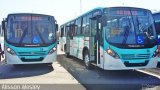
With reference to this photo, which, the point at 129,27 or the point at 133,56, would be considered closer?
the point at 133,56

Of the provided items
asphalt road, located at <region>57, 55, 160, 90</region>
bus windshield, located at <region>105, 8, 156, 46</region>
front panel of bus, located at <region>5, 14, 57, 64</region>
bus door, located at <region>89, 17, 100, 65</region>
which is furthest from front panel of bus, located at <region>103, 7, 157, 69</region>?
front panel of bus, located at <region>5, 14, 57, 64</region>

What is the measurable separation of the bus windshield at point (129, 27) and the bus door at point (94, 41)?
1.10 metres

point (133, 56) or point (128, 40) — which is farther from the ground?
point (128, 40)

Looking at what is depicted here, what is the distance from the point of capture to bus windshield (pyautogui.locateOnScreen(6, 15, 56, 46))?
45.8ft

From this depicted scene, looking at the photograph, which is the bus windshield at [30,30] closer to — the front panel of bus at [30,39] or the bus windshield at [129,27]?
the front panel of bus at [30,39]

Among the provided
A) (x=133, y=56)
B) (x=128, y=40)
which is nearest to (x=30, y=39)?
(x=128, y=40)

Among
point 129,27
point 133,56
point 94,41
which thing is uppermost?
point 129,27

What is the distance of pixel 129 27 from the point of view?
37.8 feet

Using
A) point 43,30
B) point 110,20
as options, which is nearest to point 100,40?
point 110,20

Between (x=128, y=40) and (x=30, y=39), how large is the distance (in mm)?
5104

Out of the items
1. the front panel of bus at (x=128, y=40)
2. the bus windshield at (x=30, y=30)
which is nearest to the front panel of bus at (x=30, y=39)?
the bus windshield at (x=30, y=30)

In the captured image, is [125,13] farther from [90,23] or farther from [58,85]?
[58,85]

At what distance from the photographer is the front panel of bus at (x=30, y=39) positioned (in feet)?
45.2

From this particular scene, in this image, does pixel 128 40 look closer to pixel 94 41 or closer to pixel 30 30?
pixel 94 41
